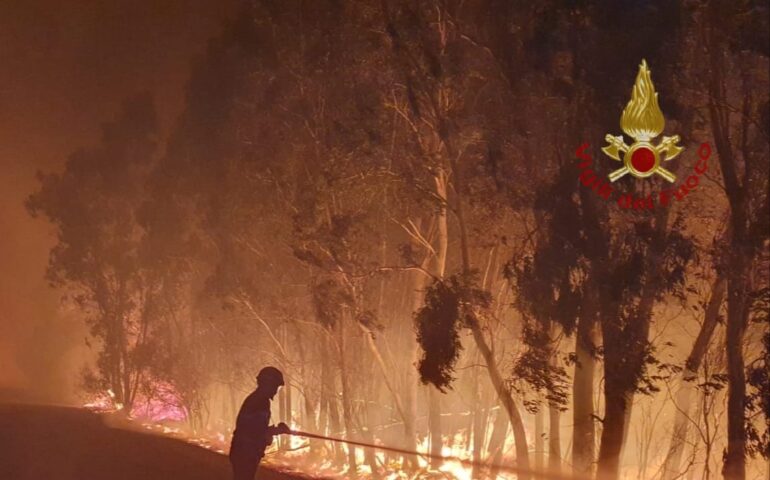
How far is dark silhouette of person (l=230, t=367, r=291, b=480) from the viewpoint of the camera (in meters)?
8.19

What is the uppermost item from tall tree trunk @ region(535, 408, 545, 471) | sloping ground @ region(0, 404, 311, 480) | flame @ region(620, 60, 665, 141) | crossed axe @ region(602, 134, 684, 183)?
flame @ region(620, 60, 665, 141)

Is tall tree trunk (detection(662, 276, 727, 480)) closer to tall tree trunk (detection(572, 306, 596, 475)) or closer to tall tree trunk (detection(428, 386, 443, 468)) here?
tall tree trunk (detection(572, 306, 596, 475))

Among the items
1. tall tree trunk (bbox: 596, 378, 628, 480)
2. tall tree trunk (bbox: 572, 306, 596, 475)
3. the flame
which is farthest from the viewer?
tall tree trunk (bbox: 572, 306, 596, 475)

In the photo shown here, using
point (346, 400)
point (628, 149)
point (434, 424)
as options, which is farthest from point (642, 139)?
point (346, 400)

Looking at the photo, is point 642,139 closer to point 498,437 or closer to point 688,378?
point 688,378

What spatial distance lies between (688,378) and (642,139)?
10.1 ft

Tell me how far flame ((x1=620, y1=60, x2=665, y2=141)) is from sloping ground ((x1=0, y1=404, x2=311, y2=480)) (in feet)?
27.3

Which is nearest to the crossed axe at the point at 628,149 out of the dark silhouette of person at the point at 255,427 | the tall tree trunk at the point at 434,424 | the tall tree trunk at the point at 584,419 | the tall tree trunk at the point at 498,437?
the tall tree trunk at the point at 584,419

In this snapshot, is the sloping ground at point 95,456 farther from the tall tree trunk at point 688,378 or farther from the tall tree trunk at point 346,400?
the tall tree trunk at point 688,378

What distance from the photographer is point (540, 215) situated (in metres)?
11.3

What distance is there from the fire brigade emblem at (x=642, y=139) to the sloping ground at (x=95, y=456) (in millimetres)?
7943

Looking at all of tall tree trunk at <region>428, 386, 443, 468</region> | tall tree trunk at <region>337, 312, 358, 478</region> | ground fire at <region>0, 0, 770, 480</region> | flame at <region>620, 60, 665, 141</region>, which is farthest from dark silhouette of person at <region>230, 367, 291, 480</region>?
tall tree trunk at <region>337, 312, 358, 478</region>

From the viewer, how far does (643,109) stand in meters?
10.0

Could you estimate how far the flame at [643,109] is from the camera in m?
10.0
